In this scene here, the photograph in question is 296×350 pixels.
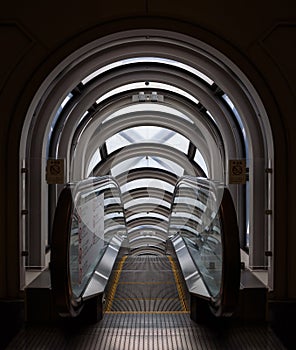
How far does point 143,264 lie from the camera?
381 inches

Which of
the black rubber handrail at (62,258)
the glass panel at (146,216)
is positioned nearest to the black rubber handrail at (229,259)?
the black rubber handrail at (62,258)

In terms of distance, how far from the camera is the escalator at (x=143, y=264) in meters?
4.79

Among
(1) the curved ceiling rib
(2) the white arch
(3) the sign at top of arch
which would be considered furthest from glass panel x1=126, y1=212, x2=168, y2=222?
(3) the sign at top of arch

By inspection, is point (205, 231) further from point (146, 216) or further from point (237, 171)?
point (146, 216)

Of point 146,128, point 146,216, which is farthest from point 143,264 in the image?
point 146,216

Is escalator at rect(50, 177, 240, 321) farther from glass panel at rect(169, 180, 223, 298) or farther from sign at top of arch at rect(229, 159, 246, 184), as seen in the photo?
sign at top of arch at rect(229, 159, 246, 184)

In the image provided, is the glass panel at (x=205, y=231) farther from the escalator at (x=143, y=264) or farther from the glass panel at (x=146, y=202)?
the glass panel at (x=146, y=202)

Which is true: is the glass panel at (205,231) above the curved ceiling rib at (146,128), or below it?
below

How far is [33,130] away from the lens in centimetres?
749

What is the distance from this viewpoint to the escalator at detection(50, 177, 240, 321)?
4785mm
